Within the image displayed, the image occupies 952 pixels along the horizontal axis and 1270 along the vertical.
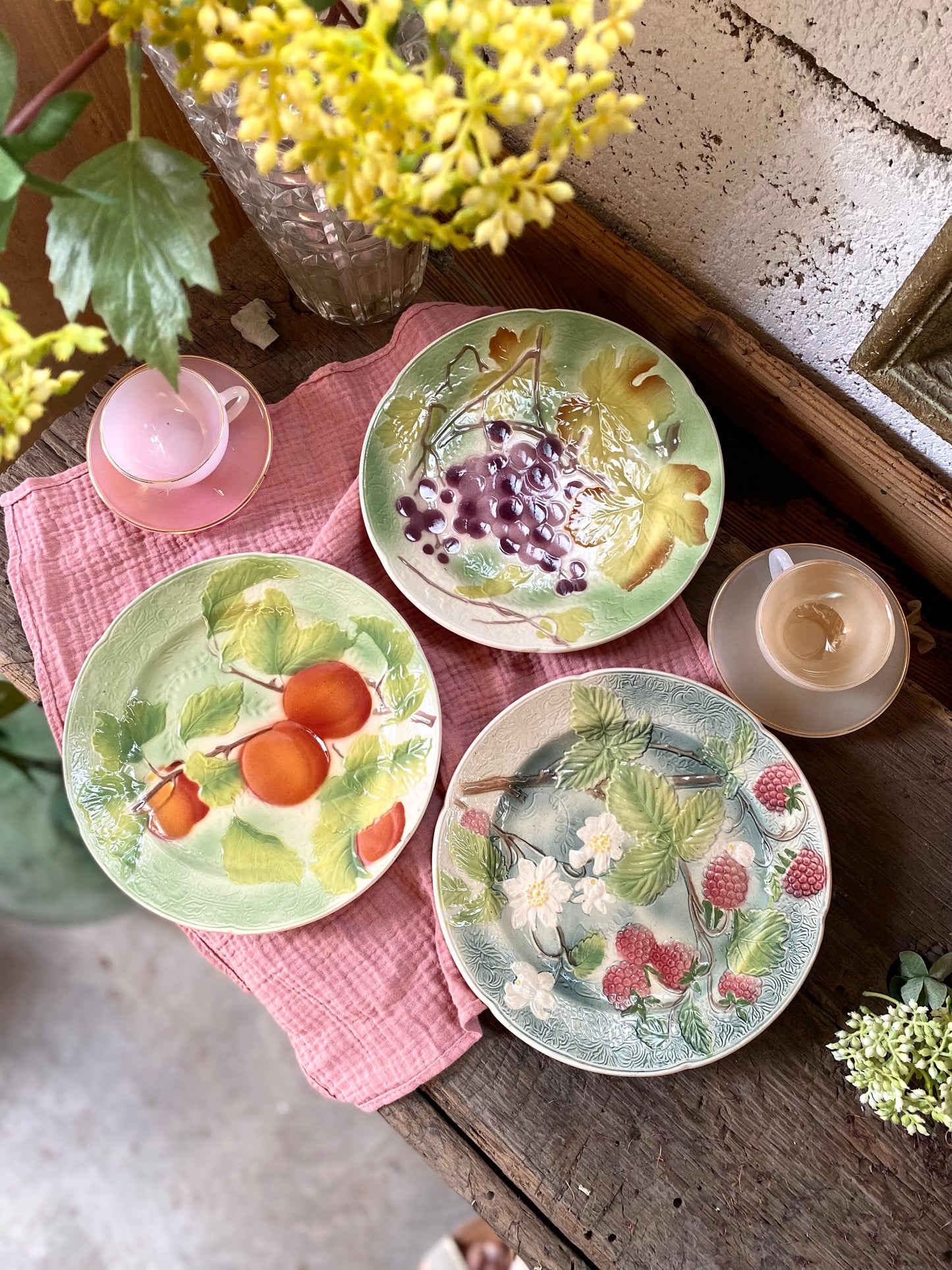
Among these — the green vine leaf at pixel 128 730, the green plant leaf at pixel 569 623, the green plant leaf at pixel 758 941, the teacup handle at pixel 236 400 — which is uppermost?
the green plant leaf at pixel 569 623

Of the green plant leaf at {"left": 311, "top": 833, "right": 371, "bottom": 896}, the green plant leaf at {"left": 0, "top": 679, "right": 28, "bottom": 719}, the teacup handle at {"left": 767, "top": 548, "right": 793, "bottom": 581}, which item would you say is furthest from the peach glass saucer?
the green plant leaf at {"left": 0, "top": 679, "right": 28, "bottom": 719}

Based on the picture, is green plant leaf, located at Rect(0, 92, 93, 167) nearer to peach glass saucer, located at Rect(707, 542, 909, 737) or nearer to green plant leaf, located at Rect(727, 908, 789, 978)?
peach glass saucer, located at Rect(707, 542, 909, 737)

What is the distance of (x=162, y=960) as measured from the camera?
5.09ft

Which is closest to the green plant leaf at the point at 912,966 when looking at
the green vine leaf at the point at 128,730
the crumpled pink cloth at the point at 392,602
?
the crumpled pink cloth at the point at 392,602

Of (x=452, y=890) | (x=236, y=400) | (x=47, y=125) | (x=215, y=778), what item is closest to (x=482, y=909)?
(x=452, y=890)

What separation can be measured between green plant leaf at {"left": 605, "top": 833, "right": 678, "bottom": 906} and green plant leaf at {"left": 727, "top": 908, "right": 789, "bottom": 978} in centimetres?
6

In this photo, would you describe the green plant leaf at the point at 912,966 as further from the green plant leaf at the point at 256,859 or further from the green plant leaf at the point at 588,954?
the green plant leaf at the point at 256,859

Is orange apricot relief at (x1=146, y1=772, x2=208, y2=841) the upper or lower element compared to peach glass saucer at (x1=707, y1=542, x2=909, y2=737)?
lower

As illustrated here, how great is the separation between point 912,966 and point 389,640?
480 mm

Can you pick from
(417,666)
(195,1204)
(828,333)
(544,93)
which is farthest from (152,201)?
(195,1204)

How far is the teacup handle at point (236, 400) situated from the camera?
756 mm

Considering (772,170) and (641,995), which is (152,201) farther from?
(641,995)

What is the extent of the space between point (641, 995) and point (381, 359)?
0.56 meters

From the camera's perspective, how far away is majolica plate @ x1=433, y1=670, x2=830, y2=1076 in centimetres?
69
